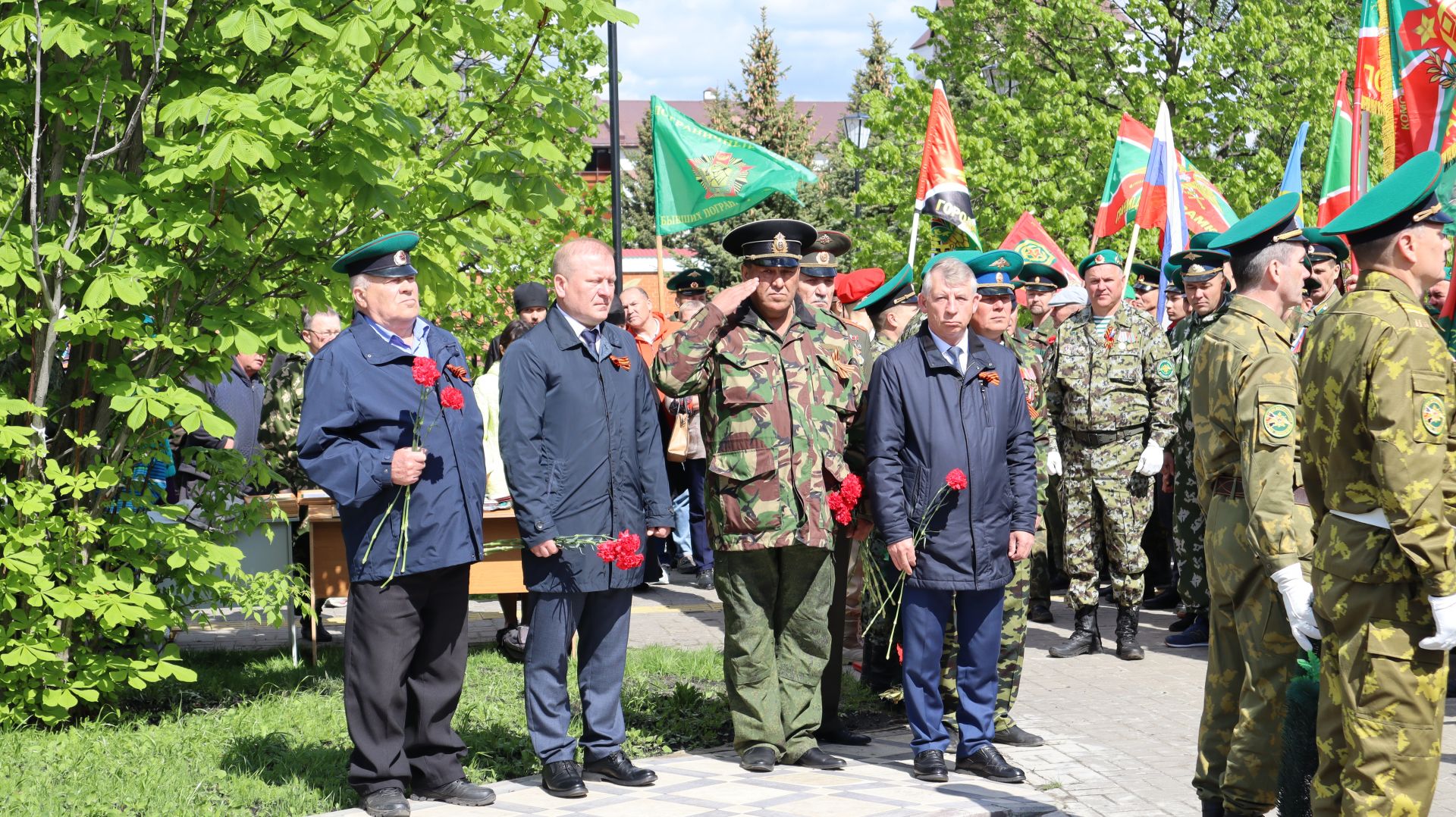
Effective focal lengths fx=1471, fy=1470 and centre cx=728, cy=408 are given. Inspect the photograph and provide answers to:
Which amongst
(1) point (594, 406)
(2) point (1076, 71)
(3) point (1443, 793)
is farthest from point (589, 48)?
(2) point (1076, 71)

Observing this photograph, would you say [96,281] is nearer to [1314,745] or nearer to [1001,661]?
[1001,661]

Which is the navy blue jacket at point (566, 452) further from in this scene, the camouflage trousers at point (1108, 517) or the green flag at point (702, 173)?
the camouflage trousers at point (1108, 517)

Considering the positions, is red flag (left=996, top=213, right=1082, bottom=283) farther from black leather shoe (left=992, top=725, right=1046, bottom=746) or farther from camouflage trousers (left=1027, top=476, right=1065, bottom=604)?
black leather shoe (left=992, top=725, right=1046, bottom=746)

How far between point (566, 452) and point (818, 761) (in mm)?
1769

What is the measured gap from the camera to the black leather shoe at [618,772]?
6.07m

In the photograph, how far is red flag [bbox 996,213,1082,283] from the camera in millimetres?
13108

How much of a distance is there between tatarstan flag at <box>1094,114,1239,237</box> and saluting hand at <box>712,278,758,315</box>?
8.82m

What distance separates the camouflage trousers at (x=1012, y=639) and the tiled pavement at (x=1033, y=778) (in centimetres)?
28

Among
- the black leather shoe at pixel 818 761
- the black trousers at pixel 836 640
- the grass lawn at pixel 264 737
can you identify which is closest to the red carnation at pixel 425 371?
the grass lawn at pixel 264 737

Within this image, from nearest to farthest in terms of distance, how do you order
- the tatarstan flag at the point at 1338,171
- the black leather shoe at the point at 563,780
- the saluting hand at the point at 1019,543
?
1. the black leather shoe at the point at 563,780
2. the saluting hand at the point at 1019,543
3. the tatarstan flag at the point at 1338,171

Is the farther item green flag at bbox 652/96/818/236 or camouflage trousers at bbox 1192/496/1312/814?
green flag at bbox 652/96/818/236

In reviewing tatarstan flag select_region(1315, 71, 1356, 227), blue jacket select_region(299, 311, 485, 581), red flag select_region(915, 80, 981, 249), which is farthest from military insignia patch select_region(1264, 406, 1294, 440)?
red flag select_region(915, 80, 981, 249)

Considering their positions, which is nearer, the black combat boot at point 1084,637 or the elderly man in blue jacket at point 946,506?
the elderly man in blue jacket at point 946,506

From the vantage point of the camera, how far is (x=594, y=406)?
6098mm
